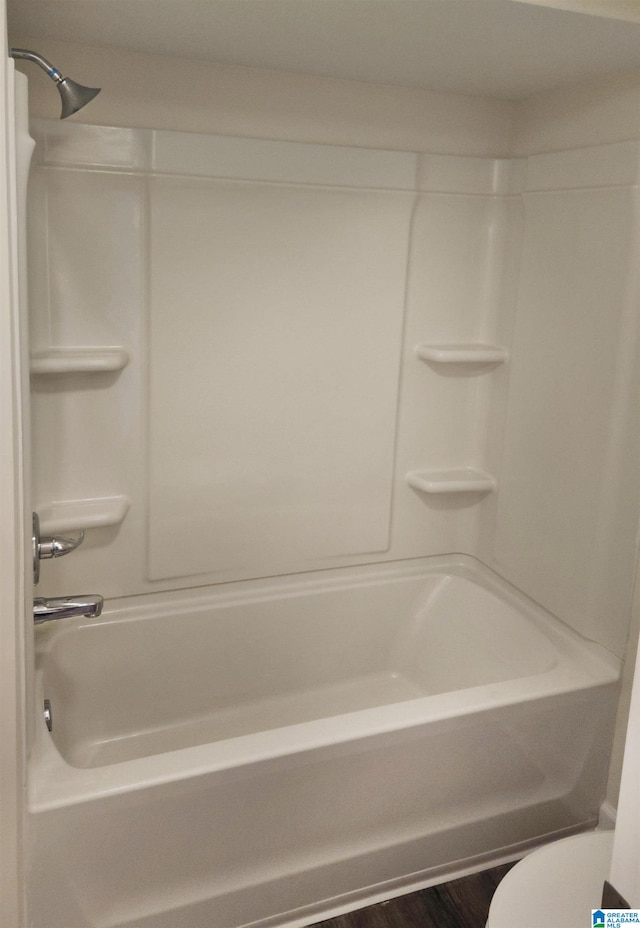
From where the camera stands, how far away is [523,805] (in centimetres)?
209

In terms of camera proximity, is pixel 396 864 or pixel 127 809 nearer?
pixel 127 809

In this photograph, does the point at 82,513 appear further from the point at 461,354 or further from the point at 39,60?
the point at 461,354

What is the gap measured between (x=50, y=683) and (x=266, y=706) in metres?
0.63

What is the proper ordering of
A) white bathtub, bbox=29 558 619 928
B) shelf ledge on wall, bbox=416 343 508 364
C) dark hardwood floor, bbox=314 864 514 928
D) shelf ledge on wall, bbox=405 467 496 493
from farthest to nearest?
shelf ledge on wall, bbox=405 467 496 493, shelf ledge on wall, bbox=416 343 508 364, dark hardwood floor, bbox=314 864 514 928, white bathtub, bbox=29 558 619 928

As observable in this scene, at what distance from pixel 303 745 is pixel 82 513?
87cm

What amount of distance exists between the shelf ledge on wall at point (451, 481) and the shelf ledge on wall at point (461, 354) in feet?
1.18

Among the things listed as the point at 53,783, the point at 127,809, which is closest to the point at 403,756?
the point at 127,809

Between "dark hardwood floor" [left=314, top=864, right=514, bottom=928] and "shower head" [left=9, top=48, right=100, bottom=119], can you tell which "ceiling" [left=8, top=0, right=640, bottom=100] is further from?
"dark hardwood floor" [left=314, top=864, right=514, bottom=928]

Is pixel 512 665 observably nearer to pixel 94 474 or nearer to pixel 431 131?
pixel 94 474

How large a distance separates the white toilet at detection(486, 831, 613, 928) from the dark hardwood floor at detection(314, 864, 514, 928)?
20.2 inches

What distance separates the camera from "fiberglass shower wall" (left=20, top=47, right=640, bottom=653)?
2.08 metres

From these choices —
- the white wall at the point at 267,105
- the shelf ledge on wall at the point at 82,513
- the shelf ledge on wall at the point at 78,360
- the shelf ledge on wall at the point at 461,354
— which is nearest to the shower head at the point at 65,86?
the white wall at the point at 267,105

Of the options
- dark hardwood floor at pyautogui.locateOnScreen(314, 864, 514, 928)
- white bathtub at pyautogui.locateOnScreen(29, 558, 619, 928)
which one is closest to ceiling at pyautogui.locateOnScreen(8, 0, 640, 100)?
white bathtub at pyautogui.locateOnScreen(29, 558, 619, 928)

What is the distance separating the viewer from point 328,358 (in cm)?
241
